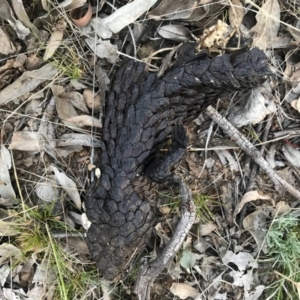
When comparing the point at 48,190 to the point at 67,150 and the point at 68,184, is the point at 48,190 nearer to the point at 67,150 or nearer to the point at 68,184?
the point at 68,184

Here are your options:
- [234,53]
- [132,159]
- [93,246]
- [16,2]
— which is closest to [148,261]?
[93,246]

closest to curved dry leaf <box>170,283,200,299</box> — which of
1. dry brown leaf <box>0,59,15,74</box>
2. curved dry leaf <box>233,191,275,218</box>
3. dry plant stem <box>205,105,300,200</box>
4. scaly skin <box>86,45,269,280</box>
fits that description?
scaly skin <box>86,45,269,280</box>

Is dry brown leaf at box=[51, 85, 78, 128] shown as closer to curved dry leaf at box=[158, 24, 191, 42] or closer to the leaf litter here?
the leaf litter

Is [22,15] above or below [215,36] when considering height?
above

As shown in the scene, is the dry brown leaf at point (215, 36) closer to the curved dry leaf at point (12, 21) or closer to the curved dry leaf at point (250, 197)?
the curved dry leaf at point (250, 197)

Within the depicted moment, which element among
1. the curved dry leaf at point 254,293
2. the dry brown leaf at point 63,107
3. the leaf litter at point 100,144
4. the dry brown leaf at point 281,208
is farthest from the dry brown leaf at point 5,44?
the curved dry leaf at point 254,293

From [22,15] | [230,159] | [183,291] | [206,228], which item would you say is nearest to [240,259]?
[206,228]
